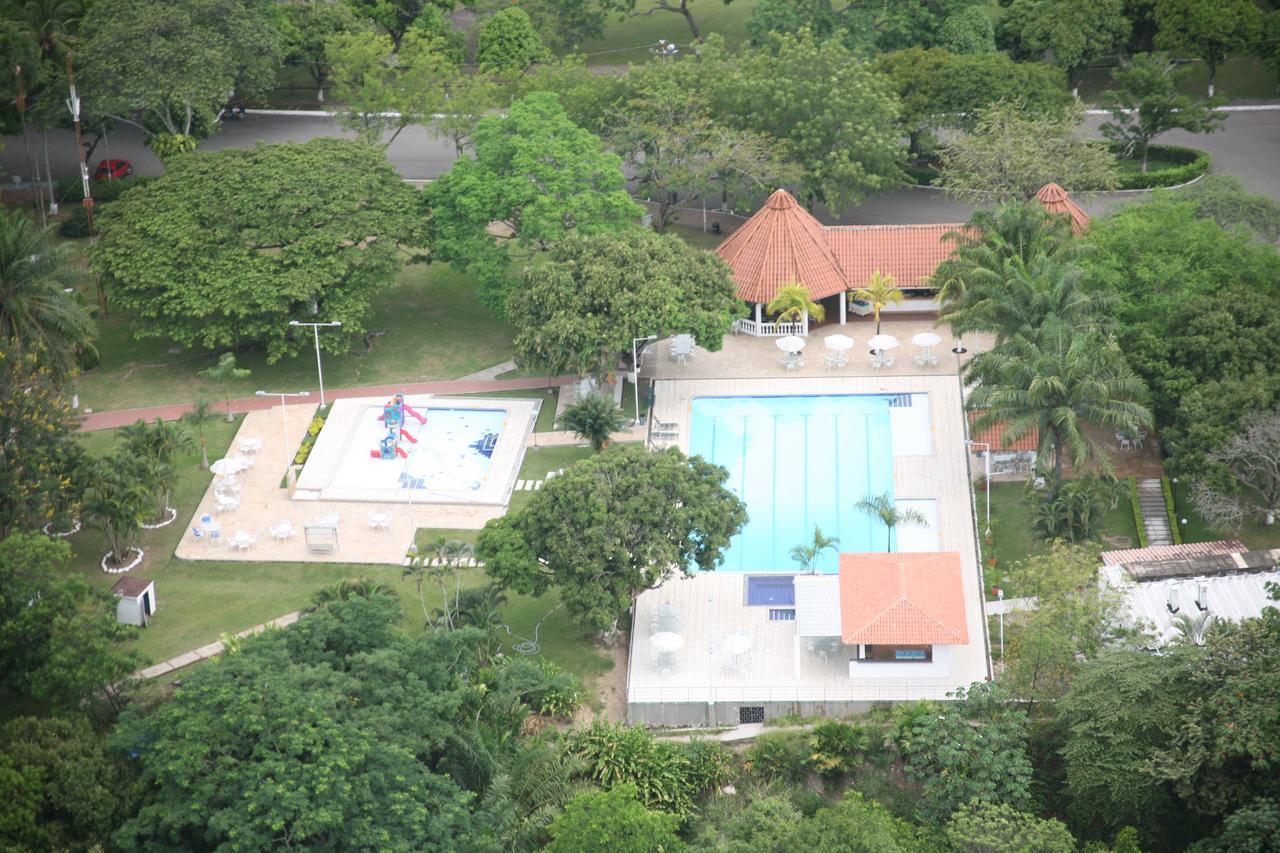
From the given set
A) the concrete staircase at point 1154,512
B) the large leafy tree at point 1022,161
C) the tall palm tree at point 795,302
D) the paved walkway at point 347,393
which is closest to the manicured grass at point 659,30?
the large leafy tree at point 1022,161

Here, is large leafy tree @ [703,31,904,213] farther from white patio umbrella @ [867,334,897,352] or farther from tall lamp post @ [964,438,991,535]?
tall lamp post @ [964,438,991,535]

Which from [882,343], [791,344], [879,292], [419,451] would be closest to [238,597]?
[419,451]

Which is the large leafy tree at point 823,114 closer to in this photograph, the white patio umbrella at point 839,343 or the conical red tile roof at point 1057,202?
the conical red tile roof at point 1057,202

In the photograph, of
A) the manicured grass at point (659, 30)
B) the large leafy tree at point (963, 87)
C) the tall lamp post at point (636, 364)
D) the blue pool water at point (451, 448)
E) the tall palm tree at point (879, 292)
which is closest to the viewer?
the blue pool water at point (451, 448)

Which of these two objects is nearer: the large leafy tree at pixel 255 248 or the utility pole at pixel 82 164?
the large leafy tree at pixel 255 248

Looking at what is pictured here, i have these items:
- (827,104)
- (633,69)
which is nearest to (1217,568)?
(827,104)

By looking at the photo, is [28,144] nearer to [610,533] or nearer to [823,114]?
[823,114]

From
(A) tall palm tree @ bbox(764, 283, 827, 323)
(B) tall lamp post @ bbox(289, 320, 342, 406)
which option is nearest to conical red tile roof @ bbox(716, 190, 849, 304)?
(A) tall palm tree @ bbox(764, 283, 827, 323)
